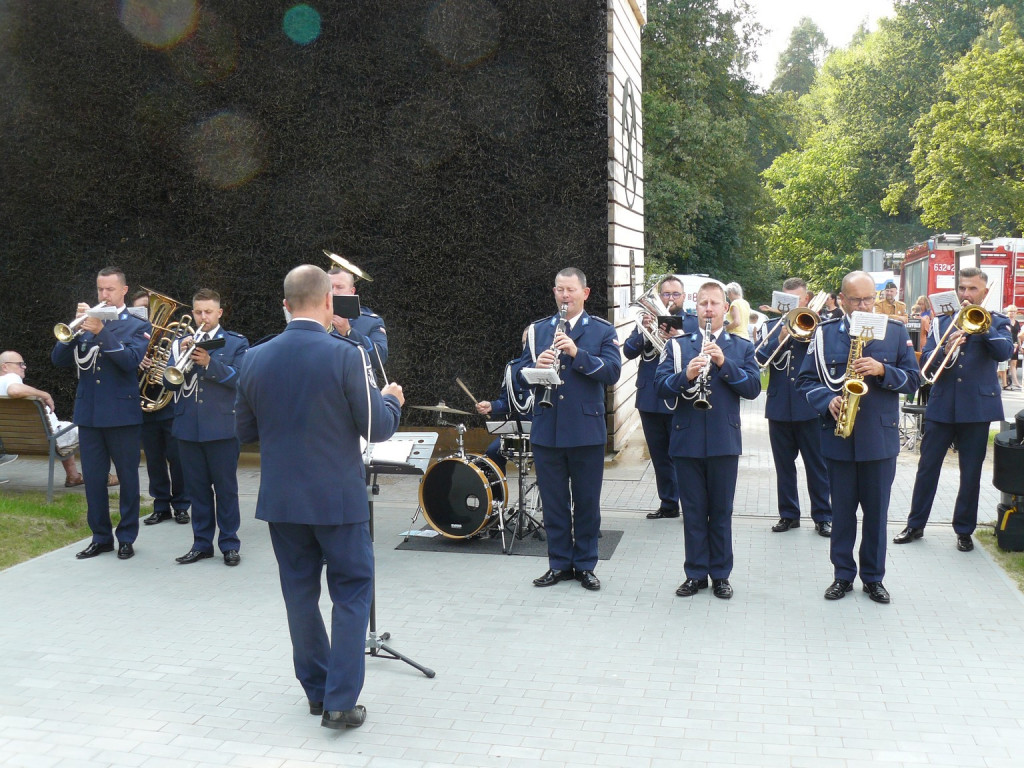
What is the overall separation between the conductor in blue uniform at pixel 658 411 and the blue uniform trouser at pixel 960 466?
1989 mm

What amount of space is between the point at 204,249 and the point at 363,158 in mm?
2260

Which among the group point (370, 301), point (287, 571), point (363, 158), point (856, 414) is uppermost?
point (363, 158)

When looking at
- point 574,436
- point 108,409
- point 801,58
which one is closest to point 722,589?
point 574,436

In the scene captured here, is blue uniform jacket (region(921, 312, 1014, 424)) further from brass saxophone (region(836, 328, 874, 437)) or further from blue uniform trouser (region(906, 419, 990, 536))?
brass saxophone (region(836, 328, 874, 437))

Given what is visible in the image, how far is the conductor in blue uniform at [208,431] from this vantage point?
7508 millimetres

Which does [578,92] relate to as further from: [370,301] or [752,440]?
[752,440]

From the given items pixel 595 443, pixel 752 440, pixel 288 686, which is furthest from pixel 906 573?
pixel 752 440

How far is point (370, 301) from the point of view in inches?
454

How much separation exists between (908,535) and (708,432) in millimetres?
2511

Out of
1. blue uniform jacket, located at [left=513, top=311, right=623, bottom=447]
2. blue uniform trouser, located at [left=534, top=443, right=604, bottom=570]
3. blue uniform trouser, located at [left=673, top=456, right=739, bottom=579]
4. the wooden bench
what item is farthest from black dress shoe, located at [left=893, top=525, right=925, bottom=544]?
the wooden bench

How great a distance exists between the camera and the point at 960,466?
779 cm

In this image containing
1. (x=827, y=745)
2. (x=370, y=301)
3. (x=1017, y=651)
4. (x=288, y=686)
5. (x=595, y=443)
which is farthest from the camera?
(x=370, y=301)

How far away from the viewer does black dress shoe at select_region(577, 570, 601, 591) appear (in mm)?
6812

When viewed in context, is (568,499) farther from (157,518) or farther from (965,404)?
(157,518)
